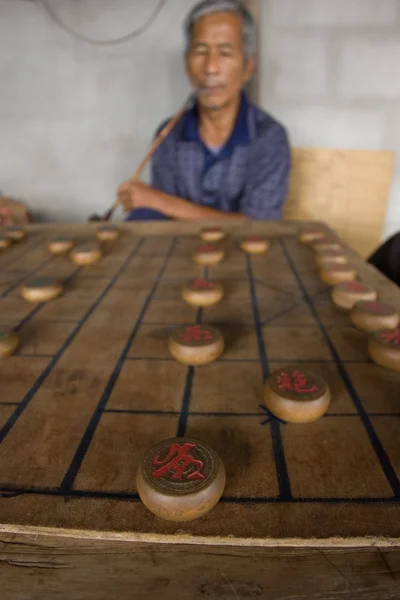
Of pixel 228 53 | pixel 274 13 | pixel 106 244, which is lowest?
pixel 106 244

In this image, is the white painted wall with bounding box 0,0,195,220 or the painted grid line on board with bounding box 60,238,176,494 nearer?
the painted grid line on board with bounding box 60,238,176,494

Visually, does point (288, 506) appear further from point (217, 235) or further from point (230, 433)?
point (217, 235)

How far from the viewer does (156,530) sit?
540 mm

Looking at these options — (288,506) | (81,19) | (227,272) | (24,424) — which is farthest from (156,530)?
(81,19)

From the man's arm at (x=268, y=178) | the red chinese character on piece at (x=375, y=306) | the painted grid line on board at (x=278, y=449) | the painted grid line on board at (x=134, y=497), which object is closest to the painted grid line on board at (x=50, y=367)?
the painted grid line on board at (x=134, y=497)

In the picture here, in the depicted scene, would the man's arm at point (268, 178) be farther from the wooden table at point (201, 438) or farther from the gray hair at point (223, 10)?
the wooden table at point (201, 438)

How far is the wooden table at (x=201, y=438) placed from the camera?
19.8 inches

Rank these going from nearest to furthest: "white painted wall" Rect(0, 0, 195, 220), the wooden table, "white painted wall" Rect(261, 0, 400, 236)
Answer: the wooden table → "white painted wall" Rect(261, 0, 400, 236) → "white painted wall" Rect(0, 0, 195, 220)

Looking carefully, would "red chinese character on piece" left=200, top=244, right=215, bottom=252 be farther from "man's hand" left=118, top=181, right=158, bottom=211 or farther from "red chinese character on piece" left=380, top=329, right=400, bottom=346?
"man's hand" left=118, top=181, right=158, bottom=211

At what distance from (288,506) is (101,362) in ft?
1.52

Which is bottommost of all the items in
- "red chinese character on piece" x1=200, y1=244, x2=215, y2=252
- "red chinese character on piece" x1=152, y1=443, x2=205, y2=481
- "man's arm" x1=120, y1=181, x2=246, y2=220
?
"man's arm" x1=120, y1=181, x2=246, y2=220

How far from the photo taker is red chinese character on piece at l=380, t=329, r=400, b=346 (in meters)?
0.86

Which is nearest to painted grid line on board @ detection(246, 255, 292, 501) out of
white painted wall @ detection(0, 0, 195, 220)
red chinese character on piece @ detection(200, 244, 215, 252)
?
red chinese character on piece @ detection(200, 244, 215, 252)

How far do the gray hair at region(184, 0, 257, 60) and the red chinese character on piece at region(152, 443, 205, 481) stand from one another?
2.24m
